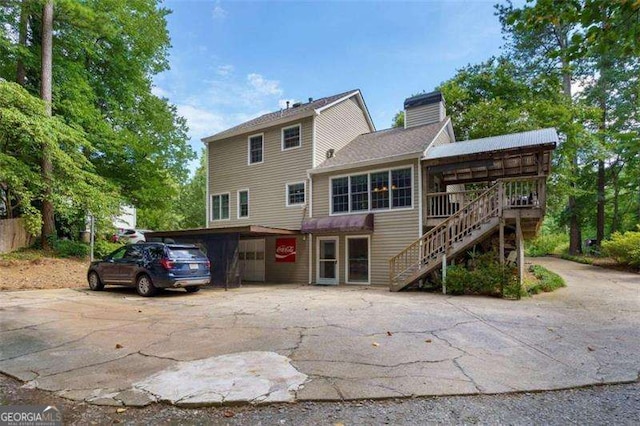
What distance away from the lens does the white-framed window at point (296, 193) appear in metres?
16.0

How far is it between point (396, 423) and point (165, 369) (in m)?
2.78

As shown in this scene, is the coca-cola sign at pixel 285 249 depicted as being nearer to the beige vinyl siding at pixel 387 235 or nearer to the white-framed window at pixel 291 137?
the beige vinyl siding at pixel 387 235

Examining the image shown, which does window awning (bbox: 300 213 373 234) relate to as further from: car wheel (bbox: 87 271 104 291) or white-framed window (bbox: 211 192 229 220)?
car wheel (bbox: 87 271 104 291)

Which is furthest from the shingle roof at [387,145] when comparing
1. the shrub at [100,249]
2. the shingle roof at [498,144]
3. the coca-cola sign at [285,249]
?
the shrub at [100,249]

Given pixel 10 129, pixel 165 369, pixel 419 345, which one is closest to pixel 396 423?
pixel 419 345

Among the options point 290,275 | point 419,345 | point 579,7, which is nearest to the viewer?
point 579,7

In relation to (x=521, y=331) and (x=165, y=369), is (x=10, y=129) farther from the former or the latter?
(x=521, y=331)

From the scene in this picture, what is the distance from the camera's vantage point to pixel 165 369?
173 inches

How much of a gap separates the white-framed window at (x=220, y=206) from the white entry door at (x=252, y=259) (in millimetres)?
1953

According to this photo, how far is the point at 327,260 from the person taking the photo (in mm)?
15164

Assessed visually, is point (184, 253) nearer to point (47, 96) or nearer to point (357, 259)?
point (357, 259)

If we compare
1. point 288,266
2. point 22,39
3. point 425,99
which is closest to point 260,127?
point 288,266

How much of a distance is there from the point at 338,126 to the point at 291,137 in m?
2.43

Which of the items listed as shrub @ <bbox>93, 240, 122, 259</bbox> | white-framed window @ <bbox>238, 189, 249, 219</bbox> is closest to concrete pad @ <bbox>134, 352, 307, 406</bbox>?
white-framed window @ <bbox>238, 189, 249, 219</bbox>
